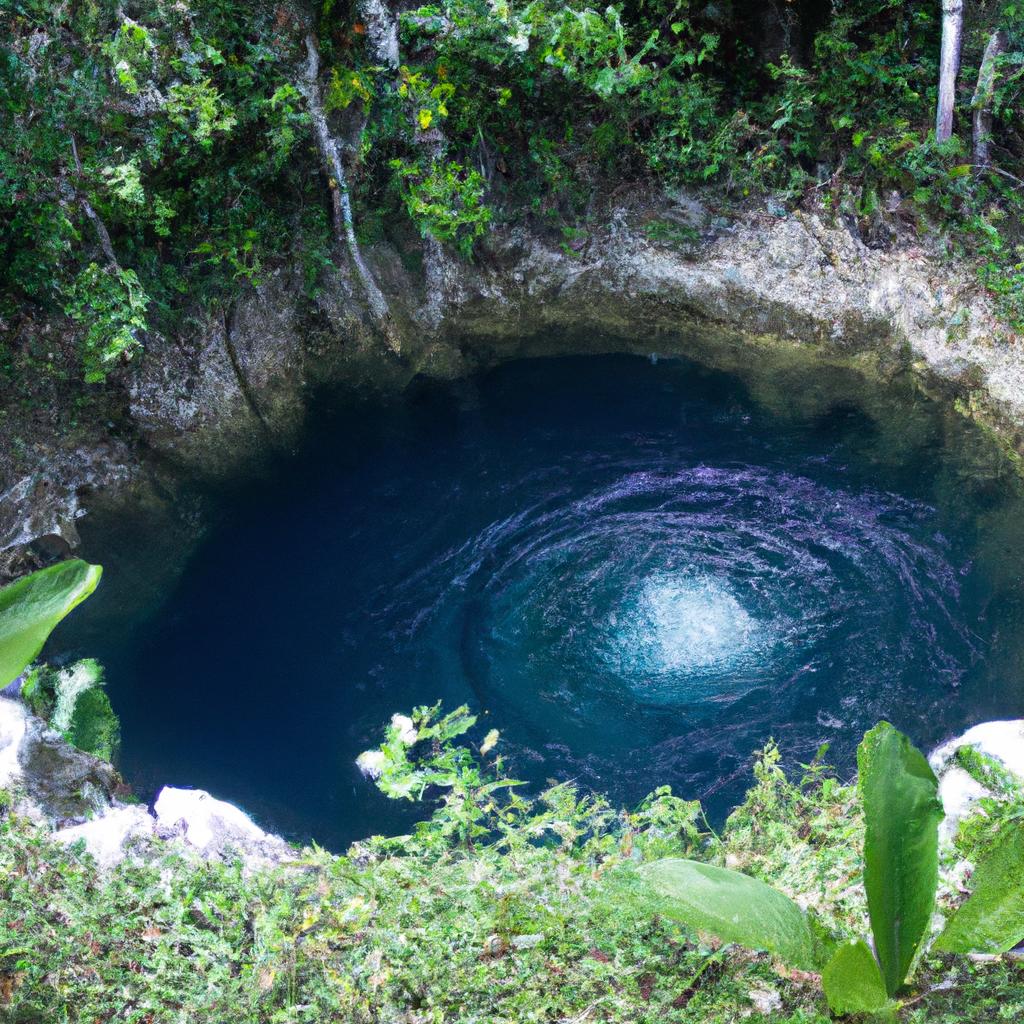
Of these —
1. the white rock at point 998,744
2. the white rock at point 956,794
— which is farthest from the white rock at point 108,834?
the white rock at point 998,744

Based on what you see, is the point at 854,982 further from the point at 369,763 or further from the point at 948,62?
the point at 948,62

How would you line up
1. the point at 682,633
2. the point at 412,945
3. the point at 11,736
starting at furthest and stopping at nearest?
the point at 682,633 → the point at 11,736 → the point at 412,945

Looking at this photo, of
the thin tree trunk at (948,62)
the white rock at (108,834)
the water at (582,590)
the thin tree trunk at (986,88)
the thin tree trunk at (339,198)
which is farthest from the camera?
the thin tree trunk at (986,88)

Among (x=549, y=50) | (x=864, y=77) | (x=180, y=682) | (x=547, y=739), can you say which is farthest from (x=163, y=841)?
(x=864, y=77)

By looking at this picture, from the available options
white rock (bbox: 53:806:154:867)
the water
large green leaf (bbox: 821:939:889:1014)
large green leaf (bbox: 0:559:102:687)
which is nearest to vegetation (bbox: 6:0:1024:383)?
the water

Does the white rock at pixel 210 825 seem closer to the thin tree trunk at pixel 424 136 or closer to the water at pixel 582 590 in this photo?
the water at pixel 582 590

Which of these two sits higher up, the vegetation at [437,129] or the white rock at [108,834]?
the vegetation at [437,129]

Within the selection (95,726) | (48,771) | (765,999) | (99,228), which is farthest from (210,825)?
(99,228)
